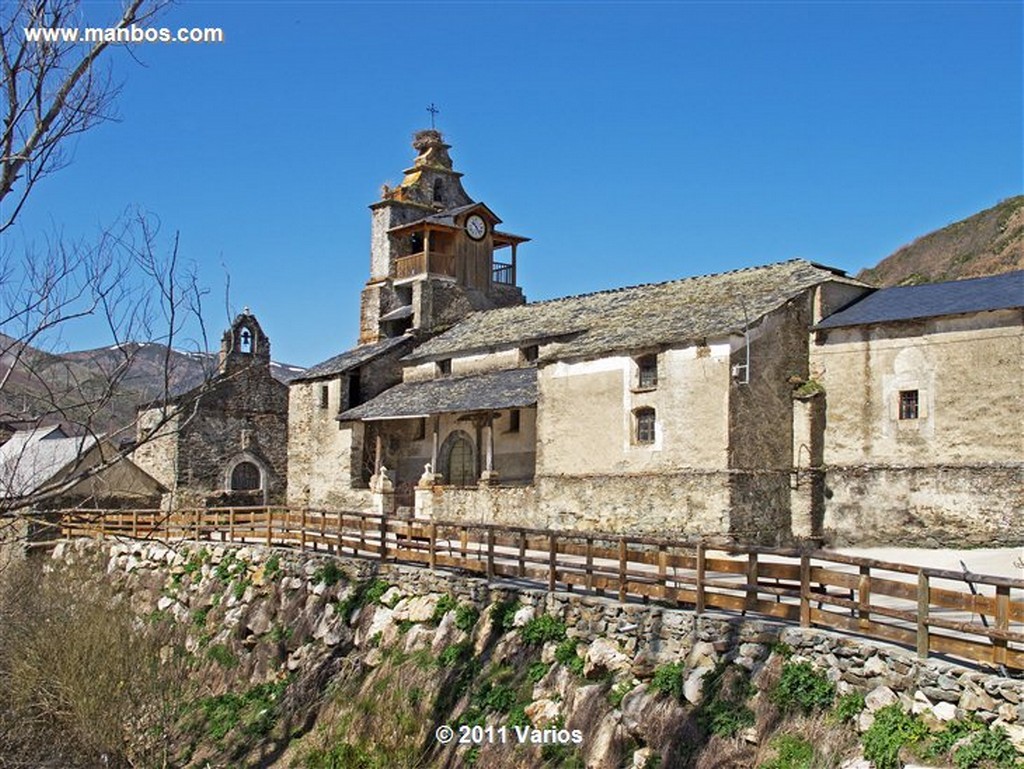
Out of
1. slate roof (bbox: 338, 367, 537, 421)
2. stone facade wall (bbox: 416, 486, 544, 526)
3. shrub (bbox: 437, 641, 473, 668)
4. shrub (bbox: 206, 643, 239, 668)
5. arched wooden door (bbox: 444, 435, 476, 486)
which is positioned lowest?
shrub (bbox: 206, 643, 239, 668)

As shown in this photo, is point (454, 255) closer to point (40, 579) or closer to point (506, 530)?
point (40, 579)

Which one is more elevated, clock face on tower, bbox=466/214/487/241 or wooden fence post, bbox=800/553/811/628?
clock face on tower, bbox=466/214/487/241

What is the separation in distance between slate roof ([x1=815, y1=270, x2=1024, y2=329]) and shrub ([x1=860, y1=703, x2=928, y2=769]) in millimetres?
13443

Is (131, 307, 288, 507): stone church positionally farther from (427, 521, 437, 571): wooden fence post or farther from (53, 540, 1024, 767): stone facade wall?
(427, 521, 437, 571): wooden fence post

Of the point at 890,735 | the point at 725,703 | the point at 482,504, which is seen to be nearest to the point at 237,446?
the point at 482,504

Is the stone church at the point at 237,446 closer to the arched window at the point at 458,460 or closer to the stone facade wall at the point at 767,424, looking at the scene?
the arched window at the point at 458,460

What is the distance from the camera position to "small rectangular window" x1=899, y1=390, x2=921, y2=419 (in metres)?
23.0

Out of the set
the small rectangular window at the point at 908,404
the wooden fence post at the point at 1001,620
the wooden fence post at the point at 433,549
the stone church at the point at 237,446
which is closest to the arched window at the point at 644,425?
the small rectangular window at the point at 908,404

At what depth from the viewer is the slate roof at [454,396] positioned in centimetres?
2998

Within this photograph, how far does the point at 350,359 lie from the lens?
1533 inches

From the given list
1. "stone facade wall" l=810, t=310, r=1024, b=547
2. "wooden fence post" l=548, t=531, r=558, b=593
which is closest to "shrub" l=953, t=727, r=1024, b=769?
"wooden fence post" l=548, t=531, r=558, b=593

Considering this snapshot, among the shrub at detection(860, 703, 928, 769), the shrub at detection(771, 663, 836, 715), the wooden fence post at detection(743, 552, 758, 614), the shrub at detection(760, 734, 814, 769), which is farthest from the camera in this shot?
the wooden fence post at detection(743, 552, 758, 614)

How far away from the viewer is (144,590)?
89.5 feet

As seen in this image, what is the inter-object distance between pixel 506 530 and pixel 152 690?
626cm
